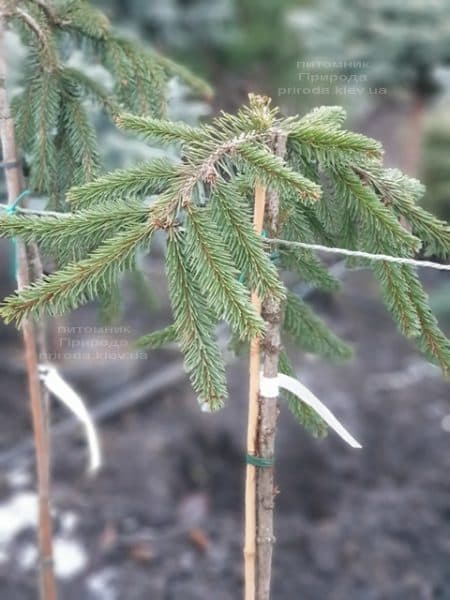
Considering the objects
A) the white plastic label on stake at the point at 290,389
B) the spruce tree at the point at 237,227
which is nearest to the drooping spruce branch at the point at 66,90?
the spruce tree at the point at 237,227

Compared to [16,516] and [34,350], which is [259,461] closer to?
[34,350]

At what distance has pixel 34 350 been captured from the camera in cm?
153

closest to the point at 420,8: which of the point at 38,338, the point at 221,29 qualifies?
the point at 221,29

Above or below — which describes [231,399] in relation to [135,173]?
below

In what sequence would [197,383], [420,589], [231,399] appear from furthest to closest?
[231,399] → [420,589] → [197,383]

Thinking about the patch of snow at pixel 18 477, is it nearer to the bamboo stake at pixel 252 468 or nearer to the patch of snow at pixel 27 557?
the patch of snow at pixel 27 557

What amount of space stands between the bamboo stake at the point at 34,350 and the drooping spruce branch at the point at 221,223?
0.28 metres

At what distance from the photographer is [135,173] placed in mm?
1072

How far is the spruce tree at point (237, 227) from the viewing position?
98 cm

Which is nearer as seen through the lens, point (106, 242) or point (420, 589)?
point (106, 242)

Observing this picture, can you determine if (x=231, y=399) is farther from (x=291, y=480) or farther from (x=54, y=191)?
(x=54, y=191)

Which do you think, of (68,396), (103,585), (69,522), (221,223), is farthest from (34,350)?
(69,522)

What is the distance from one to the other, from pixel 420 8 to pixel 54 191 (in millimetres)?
4392

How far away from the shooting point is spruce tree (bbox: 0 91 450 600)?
976 millimetres
